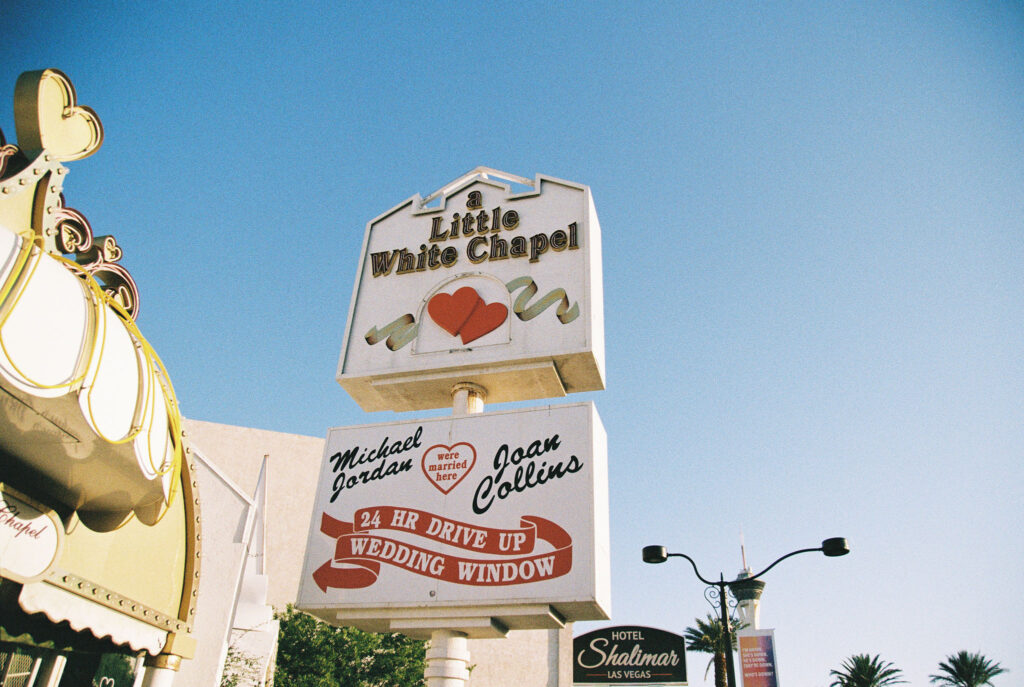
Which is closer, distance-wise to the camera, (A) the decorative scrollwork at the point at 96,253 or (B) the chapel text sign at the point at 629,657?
(A) the decorative scrollwork at the point at 96,253

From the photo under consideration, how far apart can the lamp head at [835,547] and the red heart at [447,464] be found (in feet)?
23.8

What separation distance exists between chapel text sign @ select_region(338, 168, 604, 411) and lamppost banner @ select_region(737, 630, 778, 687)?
17.2m

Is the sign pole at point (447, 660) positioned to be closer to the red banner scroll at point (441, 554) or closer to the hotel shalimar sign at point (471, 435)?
the hotel shalimar sign at point (471, 435)

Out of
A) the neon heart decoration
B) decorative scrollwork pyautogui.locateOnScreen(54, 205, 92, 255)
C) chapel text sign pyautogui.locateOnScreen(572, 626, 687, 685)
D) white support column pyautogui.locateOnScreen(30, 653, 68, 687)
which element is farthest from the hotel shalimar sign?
chapel text sign pyautogui.locateOnScreen(572, 626, 687, 685)

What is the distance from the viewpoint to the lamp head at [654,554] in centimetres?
1448

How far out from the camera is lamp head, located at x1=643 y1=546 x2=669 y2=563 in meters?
14.5

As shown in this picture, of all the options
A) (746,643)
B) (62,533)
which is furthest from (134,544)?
A: (746,643)

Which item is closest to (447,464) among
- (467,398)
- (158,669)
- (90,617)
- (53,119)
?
(467,398)

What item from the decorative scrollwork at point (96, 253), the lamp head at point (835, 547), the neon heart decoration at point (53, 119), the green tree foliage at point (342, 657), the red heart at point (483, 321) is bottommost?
the green tree foliage at point (342, 657)

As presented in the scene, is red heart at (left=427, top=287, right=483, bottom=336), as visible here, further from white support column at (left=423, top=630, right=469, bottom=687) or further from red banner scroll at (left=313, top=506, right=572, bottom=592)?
white support column at (left=423, top=630, right=469, bottom=687)

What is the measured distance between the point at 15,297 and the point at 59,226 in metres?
3.02

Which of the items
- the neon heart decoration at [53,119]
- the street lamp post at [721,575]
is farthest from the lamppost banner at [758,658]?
the neon heart decoration at [53,119]

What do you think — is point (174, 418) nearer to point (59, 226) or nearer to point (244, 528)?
point (59, 226)

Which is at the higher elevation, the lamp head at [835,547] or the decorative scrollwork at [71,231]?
the decorative scrollwork at [71,231]
